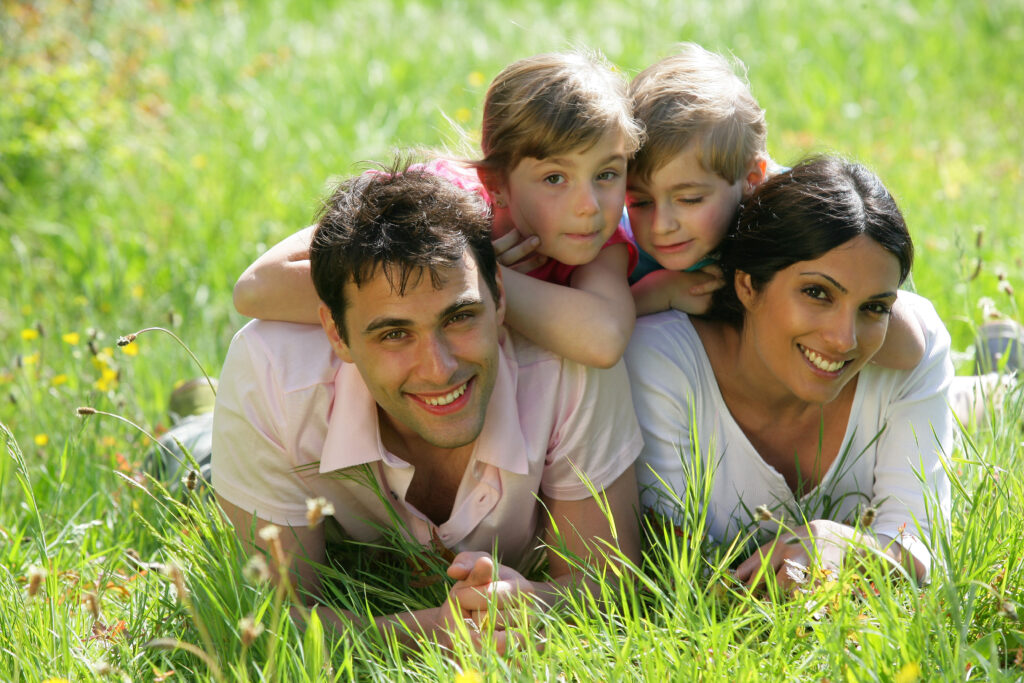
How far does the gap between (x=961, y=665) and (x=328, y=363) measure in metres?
1.83

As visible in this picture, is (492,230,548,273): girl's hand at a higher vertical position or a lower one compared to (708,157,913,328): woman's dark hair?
lower

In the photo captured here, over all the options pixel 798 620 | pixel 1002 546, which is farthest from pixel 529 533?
pixel 1002 546

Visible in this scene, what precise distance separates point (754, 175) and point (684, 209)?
35 cm

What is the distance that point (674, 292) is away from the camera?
3.50 metres

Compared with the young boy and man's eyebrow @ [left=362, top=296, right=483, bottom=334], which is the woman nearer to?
the young boy

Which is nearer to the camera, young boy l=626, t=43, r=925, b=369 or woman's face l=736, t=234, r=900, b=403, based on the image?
woman's face l=736, t=234, r=900, b=403

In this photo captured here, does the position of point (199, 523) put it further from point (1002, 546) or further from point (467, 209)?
point (1002, 546)

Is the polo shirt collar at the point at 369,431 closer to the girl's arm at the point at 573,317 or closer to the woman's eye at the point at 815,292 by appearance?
the girl's arm at the point at 573,317

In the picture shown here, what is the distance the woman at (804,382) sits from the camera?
3.07 metres

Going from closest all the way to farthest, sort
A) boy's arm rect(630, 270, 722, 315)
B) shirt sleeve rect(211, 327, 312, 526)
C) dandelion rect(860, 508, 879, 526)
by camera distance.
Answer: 1. dandelion rect(860, 508, 879, 526)
2. shirt sleeve rect(211, 327, 312, 526)
3. boy's arm rect(630, 270, 722, 315)

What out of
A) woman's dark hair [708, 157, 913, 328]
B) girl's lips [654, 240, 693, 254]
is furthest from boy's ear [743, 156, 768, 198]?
girl's lips [654, 240, 693, 254]

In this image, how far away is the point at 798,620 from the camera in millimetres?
2428

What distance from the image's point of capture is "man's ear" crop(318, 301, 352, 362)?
9.80 ft

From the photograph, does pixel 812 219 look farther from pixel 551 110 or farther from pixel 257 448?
→ pixel 257 448
